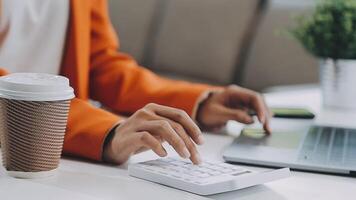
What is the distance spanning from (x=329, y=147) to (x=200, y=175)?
0.33 meters

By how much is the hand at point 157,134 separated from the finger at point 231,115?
0.32 metres

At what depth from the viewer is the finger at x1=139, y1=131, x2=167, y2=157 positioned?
963mm

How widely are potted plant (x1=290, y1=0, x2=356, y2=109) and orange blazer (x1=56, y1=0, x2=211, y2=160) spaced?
36 cm

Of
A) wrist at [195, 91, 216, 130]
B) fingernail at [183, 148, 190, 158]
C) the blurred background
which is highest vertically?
fingernail at [183, 148, 190, 158]

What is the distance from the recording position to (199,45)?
327 centimetres

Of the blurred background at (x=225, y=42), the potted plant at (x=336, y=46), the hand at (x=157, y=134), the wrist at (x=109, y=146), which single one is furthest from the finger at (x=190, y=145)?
the blurred background at (x=225, y=42)

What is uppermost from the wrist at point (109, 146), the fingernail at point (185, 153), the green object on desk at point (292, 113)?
the fingernail at point (185, 153)

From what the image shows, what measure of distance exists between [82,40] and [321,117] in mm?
552

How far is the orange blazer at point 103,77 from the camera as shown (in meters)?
1.34

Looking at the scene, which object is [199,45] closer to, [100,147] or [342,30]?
[342,30]

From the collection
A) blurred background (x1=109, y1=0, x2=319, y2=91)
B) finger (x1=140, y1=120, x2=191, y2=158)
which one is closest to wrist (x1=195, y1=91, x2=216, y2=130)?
finger (x1=140, y1=120, x2=191, y2=158)

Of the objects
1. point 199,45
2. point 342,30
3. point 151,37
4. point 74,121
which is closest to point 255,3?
point 199,45

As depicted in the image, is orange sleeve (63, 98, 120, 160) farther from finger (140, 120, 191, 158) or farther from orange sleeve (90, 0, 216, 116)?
orange sleeve (90, 0, 216, 116)

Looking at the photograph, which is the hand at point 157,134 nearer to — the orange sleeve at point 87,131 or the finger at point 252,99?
the orange sleeve at point 87,131
